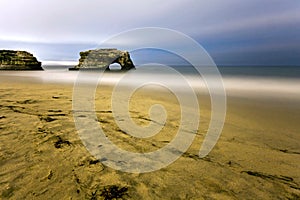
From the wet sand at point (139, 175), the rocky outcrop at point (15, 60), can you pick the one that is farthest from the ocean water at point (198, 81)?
the rocky outcrop at point (15, 60)

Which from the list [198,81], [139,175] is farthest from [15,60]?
[139,175]

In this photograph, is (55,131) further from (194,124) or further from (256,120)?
(256,120)

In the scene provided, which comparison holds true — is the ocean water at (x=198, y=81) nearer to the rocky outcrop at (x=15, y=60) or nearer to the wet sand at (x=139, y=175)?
the wet sand at (x=139, y=175)

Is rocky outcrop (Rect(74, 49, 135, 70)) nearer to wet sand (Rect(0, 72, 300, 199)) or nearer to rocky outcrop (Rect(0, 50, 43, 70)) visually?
rocky outcrop (Rect(0, 50, 43, 70))

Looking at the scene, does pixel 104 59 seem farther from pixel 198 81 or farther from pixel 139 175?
pixel 139 175

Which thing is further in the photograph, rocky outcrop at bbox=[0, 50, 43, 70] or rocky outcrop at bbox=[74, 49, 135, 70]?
rocky outcrop at bbox=[74, 49, 135, 70]

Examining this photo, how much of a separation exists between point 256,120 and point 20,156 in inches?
227

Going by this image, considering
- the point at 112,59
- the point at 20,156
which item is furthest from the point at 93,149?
the point at 112,59

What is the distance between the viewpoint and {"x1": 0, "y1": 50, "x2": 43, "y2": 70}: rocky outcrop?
46.4m

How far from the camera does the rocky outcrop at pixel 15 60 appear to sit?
46375mm

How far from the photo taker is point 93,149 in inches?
118

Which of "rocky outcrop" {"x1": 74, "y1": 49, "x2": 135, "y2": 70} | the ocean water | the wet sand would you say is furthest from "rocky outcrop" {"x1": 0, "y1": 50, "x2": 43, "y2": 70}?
the wet sand

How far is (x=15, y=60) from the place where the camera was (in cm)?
4691

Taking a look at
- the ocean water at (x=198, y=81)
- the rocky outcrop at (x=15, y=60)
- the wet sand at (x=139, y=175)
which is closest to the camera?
the wet sand at (x=139, y=175)
